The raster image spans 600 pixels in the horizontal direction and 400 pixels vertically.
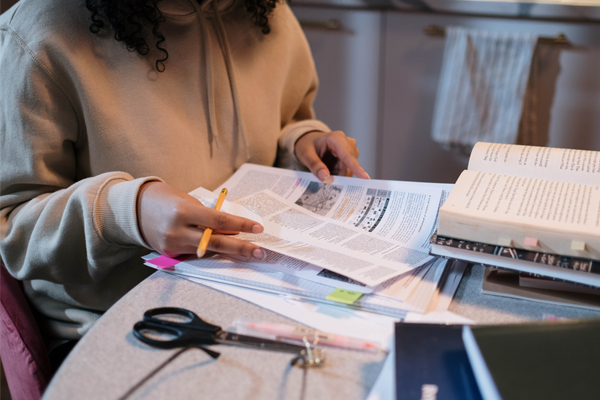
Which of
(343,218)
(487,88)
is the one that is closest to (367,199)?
(343,218)

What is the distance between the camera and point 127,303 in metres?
0.51

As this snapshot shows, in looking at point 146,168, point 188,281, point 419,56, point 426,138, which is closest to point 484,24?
point 419,56

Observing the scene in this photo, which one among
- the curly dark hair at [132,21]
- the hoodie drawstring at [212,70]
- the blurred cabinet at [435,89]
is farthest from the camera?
the blurred cabinet at [435,89]

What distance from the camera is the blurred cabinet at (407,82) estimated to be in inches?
59.8

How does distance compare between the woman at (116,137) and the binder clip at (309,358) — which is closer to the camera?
the binder clip at (309,358)

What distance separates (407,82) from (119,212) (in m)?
1.37

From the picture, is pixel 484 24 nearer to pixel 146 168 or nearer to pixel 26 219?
pixel 146 168

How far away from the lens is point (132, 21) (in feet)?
2.42

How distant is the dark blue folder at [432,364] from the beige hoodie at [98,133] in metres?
0.36

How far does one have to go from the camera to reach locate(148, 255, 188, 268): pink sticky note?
571 millimetres

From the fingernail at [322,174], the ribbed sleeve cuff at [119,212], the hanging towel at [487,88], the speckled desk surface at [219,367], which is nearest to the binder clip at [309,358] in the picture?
the speckled desk surface at [219,367]

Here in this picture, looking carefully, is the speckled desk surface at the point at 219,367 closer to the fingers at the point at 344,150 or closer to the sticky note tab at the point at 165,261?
the sticky note tab at the point at 165,261

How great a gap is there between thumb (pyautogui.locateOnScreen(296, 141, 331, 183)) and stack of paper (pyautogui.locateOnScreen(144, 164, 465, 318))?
18 mm

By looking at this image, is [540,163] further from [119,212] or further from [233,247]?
[119,212]
